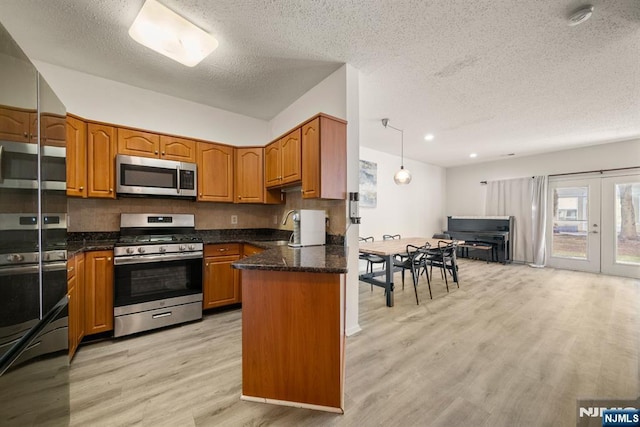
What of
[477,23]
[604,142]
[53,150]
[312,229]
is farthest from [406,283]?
[604,142]

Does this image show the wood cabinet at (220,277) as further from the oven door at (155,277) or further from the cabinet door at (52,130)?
the cabinet door at (52,130)

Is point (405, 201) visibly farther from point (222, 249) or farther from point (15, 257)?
point (15, 257)

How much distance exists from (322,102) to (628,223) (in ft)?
21.0

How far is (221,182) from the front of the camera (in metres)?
3.25

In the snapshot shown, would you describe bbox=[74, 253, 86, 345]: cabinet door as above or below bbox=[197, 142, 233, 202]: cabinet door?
below

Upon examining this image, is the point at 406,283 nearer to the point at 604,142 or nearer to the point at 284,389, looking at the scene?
the point at 284,389

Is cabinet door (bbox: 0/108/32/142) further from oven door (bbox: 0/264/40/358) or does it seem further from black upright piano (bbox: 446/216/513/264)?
black upright piano (bbox: 446/216/513/264)

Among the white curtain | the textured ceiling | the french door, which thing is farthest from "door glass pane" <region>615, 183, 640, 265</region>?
the textured ceiling

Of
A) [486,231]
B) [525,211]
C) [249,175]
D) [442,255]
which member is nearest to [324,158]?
[249,175]

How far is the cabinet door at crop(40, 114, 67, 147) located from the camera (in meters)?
1.11

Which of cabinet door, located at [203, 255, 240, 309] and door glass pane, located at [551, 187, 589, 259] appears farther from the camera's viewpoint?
door glass pane, located at [551, 187, 589, 259]

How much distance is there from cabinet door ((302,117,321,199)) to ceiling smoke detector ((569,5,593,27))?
2042mm

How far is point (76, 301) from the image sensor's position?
6.89 feet

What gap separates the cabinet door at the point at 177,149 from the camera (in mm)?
2889
